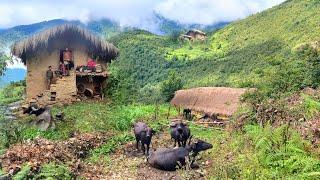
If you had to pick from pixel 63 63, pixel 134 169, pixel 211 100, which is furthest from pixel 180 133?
pixel 211 100

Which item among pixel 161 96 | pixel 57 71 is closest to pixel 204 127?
pixel 57 71

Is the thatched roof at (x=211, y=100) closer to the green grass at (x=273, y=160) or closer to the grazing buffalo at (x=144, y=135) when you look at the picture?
the grazing buffalo at (x=144, y=135)

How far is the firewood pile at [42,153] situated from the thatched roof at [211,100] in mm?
13740

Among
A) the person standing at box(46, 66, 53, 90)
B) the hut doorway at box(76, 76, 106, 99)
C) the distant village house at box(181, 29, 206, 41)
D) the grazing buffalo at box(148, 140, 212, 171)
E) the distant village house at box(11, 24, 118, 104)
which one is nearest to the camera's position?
the grazing buffalo at box(148, 140, 212, 171)

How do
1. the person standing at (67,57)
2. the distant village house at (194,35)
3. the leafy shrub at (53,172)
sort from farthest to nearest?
1. the distant village house at (194,35)
2. the person standing at (67,57)
3. the leafy shrub at (53,172)

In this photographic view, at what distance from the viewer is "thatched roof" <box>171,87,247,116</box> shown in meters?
27.4

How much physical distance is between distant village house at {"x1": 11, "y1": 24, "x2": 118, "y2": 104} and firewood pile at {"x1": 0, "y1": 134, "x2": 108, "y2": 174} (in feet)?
30.0

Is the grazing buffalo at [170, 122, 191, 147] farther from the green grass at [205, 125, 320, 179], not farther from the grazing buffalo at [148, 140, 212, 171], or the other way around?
the green grass at [205, 125, 320, 179]

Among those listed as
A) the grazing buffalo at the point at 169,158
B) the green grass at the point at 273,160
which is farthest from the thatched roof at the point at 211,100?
the green grass at the point at 273,160

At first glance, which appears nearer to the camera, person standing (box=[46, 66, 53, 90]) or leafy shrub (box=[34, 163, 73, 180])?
leafy shrub (box=[34, 163, 73, 180])

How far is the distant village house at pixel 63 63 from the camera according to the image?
23219 millimetres

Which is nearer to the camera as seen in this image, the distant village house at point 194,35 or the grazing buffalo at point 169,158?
the grazing buffalo at point 169,158

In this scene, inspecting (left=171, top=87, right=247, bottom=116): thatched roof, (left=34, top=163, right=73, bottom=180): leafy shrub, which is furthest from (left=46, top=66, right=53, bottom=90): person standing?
(left=34, top=163, right=73, bottom=180): leafy shrub

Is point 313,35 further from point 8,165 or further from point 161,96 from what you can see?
point 8,165
